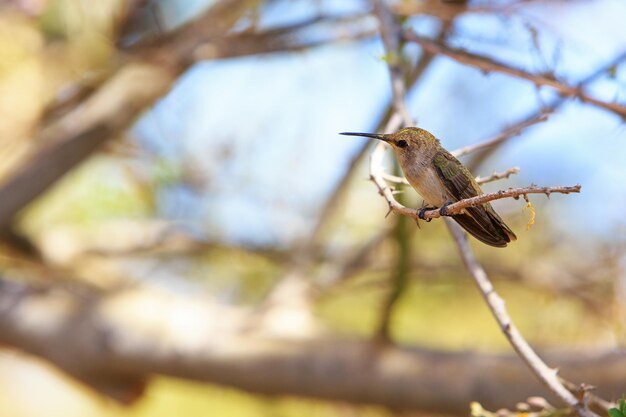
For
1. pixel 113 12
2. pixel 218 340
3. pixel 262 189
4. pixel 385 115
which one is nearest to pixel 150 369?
pixel 218 340

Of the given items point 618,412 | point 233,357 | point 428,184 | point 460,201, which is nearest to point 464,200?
point 460,201

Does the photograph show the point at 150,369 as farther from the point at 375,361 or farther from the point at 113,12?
the point at 113,12

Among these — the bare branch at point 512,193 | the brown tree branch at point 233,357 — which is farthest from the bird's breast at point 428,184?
the brown tree branch at point 233,357

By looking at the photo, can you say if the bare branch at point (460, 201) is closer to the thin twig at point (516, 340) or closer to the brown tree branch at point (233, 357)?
the thin twig at point (516, 340)

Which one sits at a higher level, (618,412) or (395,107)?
(395,107)

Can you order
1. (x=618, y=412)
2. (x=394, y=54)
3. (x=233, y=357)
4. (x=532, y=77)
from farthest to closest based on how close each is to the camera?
(x=233, y=357) → (x=394, y=54) → (x=532, y=77) → (x=618, y=412)

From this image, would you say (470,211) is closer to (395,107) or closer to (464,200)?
(464,200)
